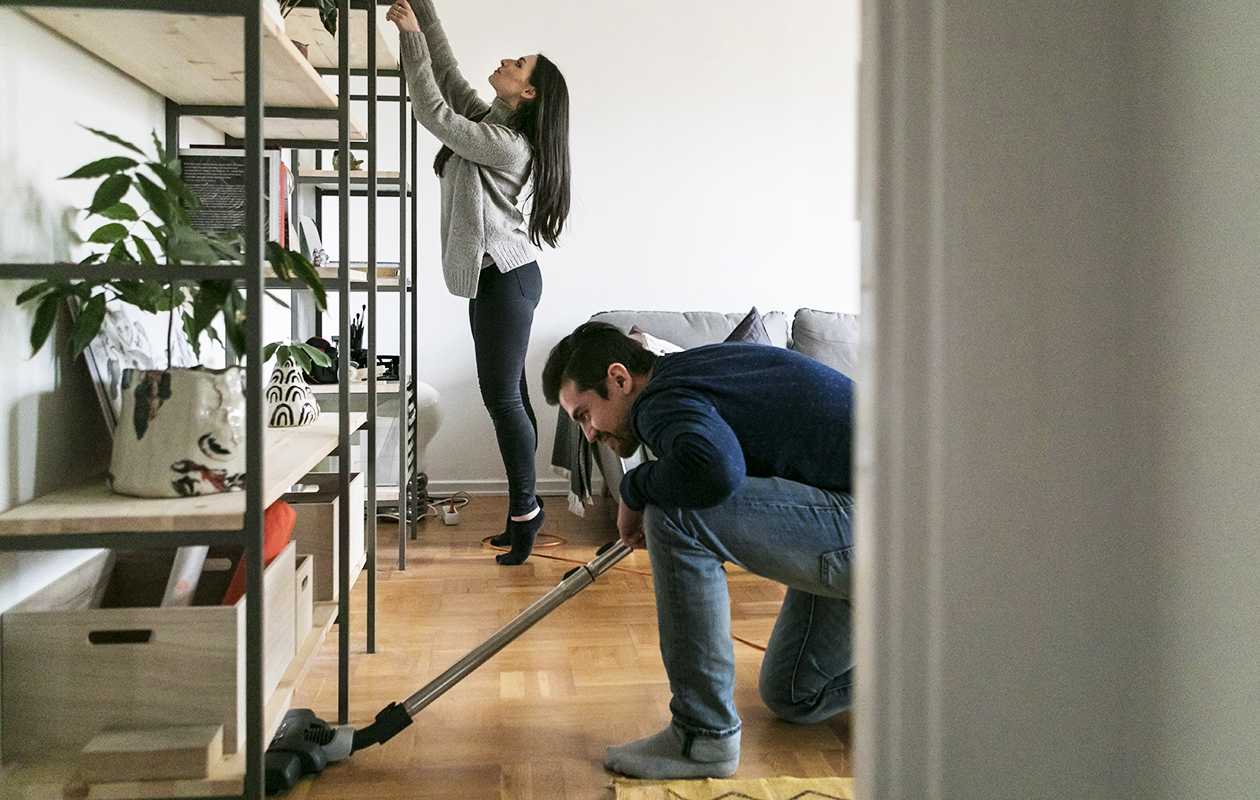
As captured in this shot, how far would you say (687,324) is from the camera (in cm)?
337

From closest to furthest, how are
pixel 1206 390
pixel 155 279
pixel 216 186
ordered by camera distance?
pixel 1206 390 → pixel 155 279 → pixel 216 186

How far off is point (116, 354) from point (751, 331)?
220 centimetres

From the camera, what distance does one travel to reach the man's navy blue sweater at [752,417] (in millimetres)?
1392

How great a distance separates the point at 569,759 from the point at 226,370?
Answer: 0.81m

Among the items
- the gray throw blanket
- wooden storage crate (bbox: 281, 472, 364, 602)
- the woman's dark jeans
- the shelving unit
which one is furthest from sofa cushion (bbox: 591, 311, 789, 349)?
the shelving unit

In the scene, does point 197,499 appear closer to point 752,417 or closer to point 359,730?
point 359,730

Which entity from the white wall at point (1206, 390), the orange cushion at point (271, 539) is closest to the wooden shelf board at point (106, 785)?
the orange cushion at point (271, 539)

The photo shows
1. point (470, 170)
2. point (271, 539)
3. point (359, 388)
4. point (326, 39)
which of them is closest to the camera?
point (271, 539)

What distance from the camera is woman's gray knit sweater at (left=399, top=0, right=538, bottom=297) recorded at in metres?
2.38

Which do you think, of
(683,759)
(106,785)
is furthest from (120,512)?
(683,759)

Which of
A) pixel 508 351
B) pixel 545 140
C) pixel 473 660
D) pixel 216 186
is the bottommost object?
pixel 473 660

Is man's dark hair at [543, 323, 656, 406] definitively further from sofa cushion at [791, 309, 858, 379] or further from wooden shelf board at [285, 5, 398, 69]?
sofa cushion at [791, 309, 858, 379]

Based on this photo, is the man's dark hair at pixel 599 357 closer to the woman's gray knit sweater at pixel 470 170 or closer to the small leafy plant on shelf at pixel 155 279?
the small leafy plant on shelf at pixel 155 279

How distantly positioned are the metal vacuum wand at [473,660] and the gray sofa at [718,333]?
65.4 inches
